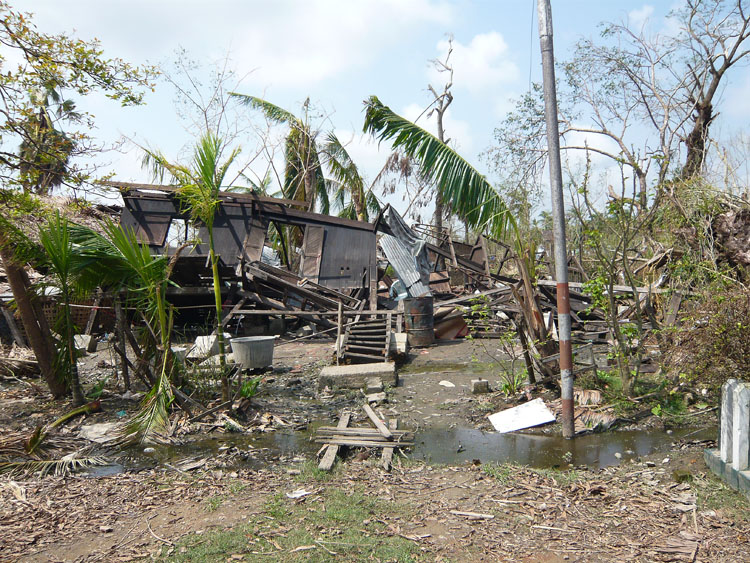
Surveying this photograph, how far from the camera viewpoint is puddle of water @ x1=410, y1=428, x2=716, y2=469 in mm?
5730

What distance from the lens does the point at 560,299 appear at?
6.13 m

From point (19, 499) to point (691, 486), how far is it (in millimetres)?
5733

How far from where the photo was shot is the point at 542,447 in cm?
612

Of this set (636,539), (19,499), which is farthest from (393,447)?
(19,499)

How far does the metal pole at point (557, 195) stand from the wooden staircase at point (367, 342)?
14.6 ft

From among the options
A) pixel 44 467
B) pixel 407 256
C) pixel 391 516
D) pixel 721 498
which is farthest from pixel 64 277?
pixel 407 256

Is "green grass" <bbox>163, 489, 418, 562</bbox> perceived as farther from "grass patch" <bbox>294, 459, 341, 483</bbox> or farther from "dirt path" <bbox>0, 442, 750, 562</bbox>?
"grass patch" <bbox>294, 459, 341, 483</bbox>

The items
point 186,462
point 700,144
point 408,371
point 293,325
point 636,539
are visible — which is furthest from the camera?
point 700,144

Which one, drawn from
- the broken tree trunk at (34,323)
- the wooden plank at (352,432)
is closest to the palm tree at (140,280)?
the broken tree trunk at (34,323)

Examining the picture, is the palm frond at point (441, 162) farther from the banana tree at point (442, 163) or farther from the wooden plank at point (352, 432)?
the wooden plank at point (352, 432)

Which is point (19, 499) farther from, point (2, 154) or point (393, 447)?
point (2, 154)

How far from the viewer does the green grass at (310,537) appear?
3.63m

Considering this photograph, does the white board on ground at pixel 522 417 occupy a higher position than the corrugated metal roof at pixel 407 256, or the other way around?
the corrugated metal roof at pixel 407 256

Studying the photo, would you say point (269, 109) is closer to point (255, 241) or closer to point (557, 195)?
point (255, 241)
